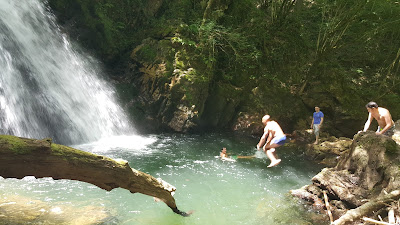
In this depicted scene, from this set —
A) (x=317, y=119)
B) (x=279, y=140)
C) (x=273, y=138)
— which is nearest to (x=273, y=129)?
(x=273, y=138)

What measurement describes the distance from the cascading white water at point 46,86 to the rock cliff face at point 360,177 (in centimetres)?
833

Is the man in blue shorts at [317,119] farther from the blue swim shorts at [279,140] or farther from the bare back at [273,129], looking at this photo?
the blue swim shorts at [279,140]

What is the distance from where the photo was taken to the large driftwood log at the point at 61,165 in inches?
116

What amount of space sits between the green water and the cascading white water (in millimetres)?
1288

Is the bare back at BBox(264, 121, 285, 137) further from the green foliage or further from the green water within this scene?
the green foliage

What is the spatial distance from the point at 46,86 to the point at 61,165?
332 inches

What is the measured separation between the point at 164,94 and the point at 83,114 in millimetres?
3866

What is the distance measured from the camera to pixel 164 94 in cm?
1298

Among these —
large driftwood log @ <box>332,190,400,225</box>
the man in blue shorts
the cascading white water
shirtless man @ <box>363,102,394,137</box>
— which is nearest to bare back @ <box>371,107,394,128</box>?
shirtless man @ <box>363,102,394,137</box>

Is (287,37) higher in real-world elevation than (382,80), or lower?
higher

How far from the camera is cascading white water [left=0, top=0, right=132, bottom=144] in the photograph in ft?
29.7

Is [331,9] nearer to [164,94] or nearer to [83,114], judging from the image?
[164,94]

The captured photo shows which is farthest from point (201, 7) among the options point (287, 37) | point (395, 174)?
point (395, 174)

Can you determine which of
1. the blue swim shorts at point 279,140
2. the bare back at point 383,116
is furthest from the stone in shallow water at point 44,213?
the bare back at point 383,116
